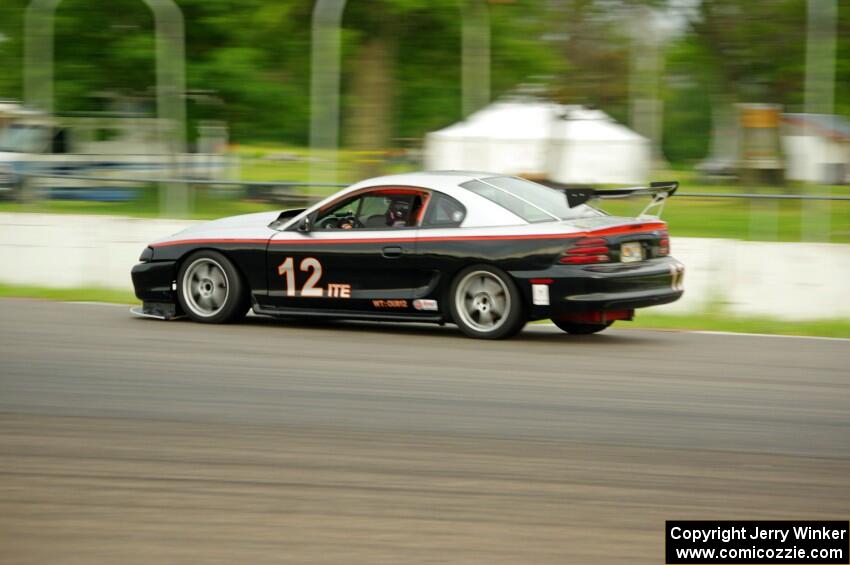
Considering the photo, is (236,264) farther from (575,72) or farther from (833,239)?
(575,72)

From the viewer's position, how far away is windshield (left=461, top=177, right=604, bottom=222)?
33.1ft

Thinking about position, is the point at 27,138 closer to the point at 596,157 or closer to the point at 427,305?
the point at 596,157

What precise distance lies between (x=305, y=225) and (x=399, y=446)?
4708 mm

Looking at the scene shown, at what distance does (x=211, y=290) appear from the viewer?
429 inches

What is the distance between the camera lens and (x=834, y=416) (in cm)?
716

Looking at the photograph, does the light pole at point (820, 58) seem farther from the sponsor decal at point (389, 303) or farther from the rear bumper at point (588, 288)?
the sponsor decal at point (389, 303)

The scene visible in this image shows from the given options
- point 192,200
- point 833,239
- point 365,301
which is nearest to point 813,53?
point 833,239

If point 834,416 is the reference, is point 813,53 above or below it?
above

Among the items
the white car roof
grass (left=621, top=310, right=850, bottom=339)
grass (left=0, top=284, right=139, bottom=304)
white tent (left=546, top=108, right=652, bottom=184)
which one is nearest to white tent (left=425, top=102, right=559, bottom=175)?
white tent (left=546, top=108, right=652, bottom=184)

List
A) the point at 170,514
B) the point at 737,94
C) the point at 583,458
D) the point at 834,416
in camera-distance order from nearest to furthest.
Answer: the point at 170,514 < the point at 583,458 < the point at 834,416 < the point at 737,94

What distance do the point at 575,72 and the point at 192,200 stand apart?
21.9ft

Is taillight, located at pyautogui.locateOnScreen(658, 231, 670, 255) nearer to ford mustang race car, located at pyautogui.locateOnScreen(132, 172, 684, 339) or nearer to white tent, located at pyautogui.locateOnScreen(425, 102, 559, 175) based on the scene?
ford mustang race car, located at pyautogui.locateOnScreen(132, 172, 684, 339)

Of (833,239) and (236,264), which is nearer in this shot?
(236,264)

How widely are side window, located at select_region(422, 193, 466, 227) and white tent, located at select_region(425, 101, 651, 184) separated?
4.87 m
